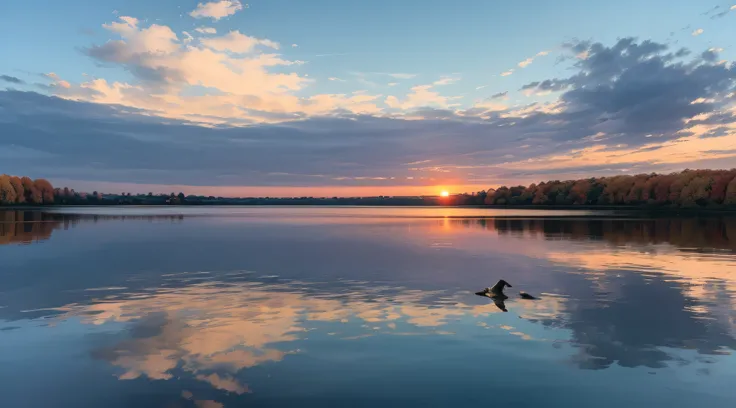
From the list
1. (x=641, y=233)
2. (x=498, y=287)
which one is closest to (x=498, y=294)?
(x=498, y=287)

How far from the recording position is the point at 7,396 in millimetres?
13094

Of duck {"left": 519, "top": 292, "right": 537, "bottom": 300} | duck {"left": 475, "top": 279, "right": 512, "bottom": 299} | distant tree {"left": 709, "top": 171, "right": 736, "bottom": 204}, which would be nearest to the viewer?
duck {"left": 519, "top": 292, "right": 537, "bottom": 300}

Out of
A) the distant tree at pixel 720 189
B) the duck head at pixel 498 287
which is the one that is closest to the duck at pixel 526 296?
the duck head at pixel 498 287

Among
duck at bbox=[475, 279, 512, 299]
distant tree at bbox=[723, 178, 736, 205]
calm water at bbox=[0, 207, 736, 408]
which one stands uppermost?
distant tree at bbox=[723, 178, 736, 205]

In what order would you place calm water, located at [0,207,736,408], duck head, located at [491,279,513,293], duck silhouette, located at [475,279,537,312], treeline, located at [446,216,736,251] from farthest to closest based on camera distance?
treeline, located at [446,216,736,251] < duck head, located at [491,279,513,293] < duck silhouette, located at [475,279,537,312] < calm water, located at [0,207,736,408]

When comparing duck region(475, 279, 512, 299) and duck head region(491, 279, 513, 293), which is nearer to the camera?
duck region(475, 279, 512, 299)

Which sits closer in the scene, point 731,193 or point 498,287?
point 498,287

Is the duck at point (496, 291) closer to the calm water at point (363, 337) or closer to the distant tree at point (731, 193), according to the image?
the calm water at point (363, 337)

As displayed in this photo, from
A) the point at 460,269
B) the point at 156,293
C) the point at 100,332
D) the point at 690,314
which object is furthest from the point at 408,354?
the point at 460,269

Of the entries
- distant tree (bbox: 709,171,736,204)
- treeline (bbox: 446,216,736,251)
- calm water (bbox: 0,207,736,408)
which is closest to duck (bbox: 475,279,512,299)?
calm water (bbox: 0,207,736,408)

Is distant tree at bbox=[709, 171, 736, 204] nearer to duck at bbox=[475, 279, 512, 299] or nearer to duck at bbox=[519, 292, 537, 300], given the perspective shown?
duck at bbox=[519, 292, 537, 300]

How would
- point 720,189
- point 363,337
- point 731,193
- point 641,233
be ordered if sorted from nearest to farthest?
point 363,337 → point 641,233 → point 731,193 → point 720,189

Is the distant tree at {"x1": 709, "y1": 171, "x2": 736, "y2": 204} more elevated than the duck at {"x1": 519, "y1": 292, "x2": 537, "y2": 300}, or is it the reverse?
the distant tree at {"x1": 709, "y1": 171, "x2": 736, "y2": 204}

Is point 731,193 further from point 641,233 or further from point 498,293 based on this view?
point 498,293
